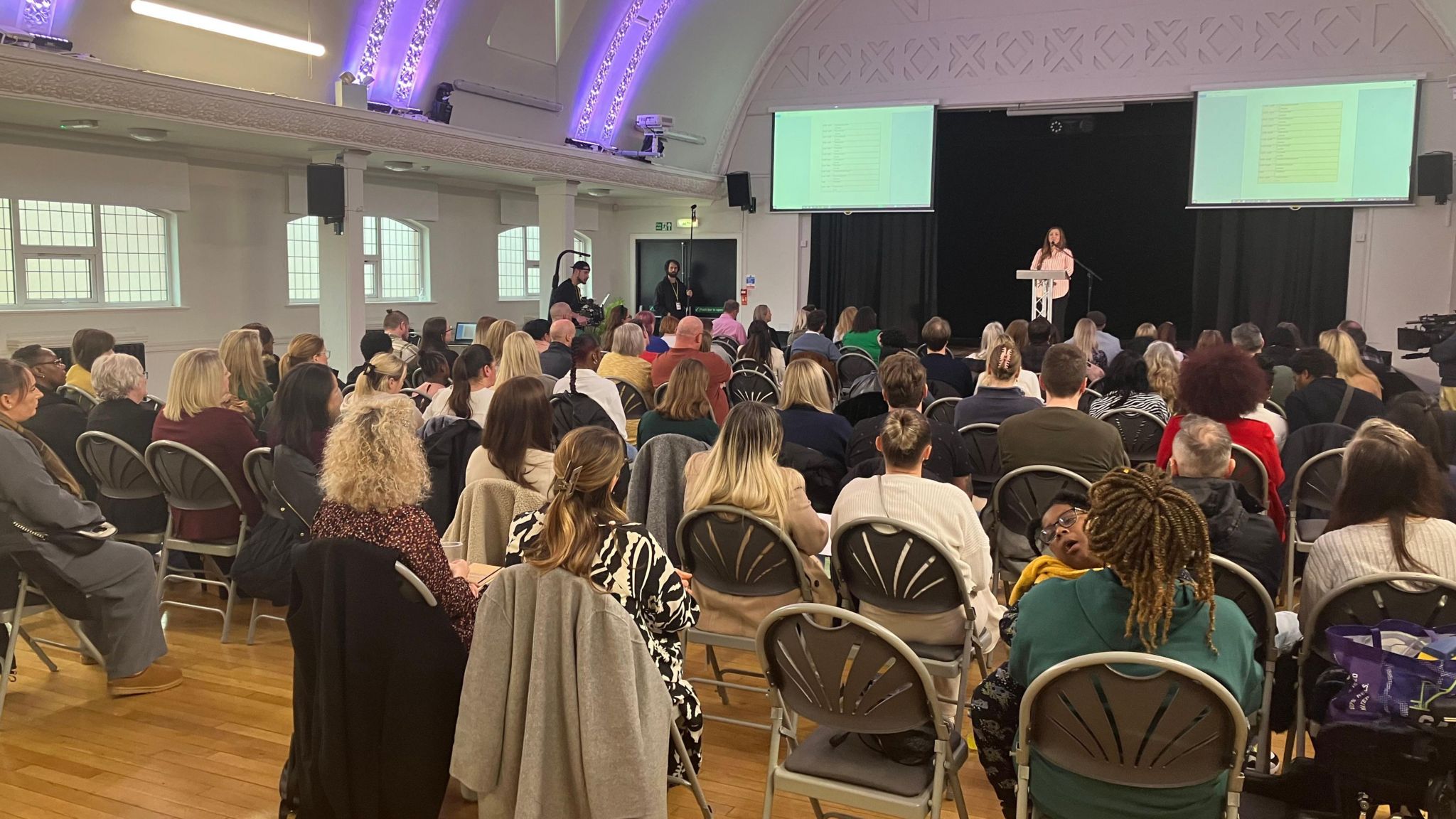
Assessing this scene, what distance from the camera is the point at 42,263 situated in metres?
9.39

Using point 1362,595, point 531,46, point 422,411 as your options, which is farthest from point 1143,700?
point 531,46

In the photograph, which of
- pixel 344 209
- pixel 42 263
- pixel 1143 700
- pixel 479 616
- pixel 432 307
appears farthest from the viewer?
pixel 432 307

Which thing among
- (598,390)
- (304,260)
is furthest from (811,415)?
(304,260)

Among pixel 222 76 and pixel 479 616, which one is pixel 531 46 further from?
pixel 479 616

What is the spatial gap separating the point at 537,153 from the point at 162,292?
426 cm

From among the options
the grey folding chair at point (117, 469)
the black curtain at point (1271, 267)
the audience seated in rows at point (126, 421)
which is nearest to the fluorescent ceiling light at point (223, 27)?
the audience seated in rows at point (126, 421)

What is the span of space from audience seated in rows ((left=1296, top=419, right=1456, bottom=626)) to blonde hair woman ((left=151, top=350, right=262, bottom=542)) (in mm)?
4014

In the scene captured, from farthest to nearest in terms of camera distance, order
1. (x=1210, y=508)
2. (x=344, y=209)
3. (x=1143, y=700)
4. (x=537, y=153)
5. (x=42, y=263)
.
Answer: (x=537, y=153) → (x=344, y=209) → (x=42, y=263) → (x=1210, y=508) → (x=1143, y=700)

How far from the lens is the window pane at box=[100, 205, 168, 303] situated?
9.95 metres

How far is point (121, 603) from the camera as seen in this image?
3.81 m

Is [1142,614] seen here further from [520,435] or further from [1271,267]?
[1271,267]

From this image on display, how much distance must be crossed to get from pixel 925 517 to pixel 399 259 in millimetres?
11399

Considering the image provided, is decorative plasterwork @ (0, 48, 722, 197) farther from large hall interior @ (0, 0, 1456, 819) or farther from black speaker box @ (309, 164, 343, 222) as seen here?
black speaker box @ (309, 164, 343, 222)

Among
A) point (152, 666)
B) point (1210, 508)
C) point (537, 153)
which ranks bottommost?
point (152, 666)
